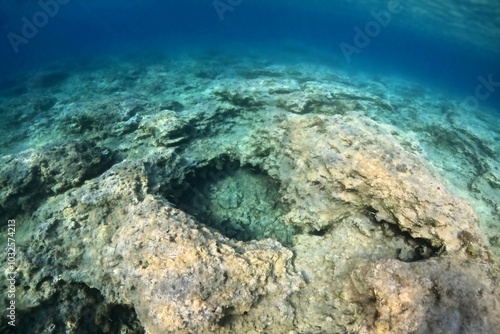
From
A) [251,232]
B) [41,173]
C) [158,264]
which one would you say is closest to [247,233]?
[251,232]

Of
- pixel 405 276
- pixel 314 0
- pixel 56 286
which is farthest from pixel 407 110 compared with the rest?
pixel 314 0

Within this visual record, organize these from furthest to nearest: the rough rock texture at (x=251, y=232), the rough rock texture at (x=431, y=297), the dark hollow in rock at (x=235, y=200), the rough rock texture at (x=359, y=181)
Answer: the dark hollow in rock at (x=235, y=200) → the rough rock texture at (x=359, y=181) → the rough rock texture at (x=251, y=232) → the rough rock texture at (x=431, y=297)

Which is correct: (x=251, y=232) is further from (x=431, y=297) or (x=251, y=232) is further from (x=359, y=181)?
(x=431, y=297)

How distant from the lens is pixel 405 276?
119 inches

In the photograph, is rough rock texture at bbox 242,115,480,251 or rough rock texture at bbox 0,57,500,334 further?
rough rock texture at bbox 242,115,480,251

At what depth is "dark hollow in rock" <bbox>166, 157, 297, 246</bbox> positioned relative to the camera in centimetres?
477

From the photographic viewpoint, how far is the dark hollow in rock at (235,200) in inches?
188

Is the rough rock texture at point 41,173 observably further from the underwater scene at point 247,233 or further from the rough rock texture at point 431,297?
the rough rock texture at point 431,297

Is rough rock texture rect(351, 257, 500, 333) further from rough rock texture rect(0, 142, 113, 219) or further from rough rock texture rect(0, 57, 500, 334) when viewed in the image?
rough rock texture rect(0, 142, 113, 219)

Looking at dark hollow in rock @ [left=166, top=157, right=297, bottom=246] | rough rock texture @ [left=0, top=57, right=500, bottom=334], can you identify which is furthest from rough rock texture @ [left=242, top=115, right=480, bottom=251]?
dark hollow in rock @ [left=166, top=157, right=297, bottom=246]

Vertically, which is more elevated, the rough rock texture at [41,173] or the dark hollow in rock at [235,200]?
the rough rock texture at [41,173]

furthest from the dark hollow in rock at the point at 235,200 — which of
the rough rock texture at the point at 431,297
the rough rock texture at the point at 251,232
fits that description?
the rough rock texture at the point at 431,297

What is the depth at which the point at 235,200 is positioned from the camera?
5.32 meters

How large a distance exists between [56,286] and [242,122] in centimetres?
482
